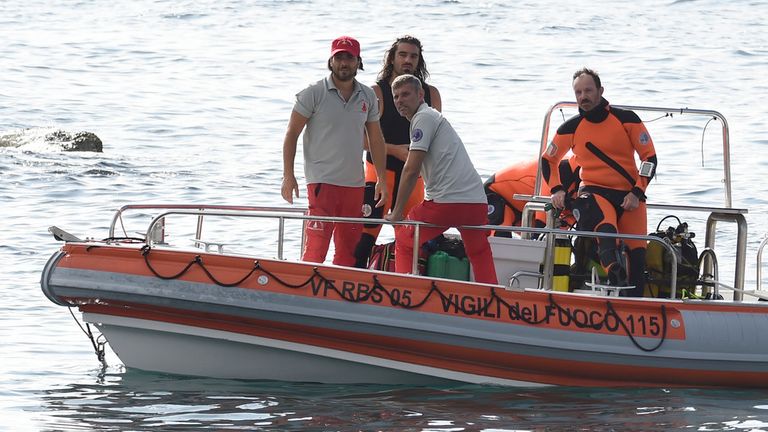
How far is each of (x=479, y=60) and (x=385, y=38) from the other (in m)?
2.71

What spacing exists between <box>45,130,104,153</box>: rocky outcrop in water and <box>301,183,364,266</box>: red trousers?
1195 centimetres

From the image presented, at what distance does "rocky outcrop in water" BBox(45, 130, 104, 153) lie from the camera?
18.7 metres

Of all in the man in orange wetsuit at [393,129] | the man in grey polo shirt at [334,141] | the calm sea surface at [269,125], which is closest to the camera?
the calm sea surface at [269,125]

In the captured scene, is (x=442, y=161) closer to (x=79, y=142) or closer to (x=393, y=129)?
(x=393, y=129)

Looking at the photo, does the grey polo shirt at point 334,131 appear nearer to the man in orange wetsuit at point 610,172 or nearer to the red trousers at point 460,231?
the red trousers at point 460,231

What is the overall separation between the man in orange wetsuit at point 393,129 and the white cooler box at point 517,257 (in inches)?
22.9

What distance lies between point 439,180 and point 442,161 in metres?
0.11

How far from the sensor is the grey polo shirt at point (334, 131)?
23.6ft

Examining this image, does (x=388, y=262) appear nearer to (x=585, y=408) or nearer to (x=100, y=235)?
(x=585, y=408)

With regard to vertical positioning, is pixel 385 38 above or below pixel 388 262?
above

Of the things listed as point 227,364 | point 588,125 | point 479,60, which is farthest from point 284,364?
point 479,60

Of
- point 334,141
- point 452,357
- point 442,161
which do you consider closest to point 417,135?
point 442,161

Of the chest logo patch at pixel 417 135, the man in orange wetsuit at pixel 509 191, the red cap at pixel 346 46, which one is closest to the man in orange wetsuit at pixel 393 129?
the red cap at pixel 346 46

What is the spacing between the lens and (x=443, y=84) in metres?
24.0
